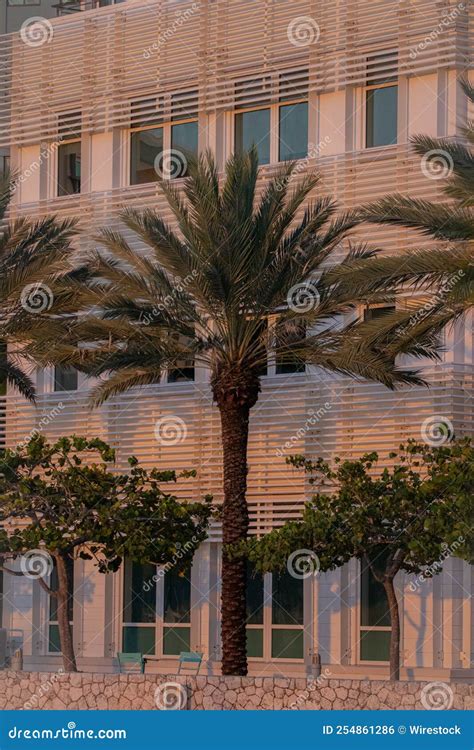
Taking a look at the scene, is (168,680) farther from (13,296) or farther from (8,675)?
(13,296)

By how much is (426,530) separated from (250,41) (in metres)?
11.7

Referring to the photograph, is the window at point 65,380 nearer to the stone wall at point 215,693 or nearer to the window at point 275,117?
the window at point 275,117

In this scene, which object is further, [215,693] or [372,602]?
[372,602]

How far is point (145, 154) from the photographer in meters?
33.3

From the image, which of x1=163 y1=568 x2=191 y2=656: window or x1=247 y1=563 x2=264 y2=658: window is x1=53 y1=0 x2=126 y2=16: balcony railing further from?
x1=247 y1=563 x2=264 y2=658: window

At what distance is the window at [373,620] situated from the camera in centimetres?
2852

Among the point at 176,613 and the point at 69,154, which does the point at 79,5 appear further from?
the point at 176,613

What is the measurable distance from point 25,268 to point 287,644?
8805mm

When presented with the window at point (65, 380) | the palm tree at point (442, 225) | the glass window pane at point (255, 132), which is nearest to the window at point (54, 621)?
the window at point (65, 380)

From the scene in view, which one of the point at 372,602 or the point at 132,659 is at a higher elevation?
the point at 372,602

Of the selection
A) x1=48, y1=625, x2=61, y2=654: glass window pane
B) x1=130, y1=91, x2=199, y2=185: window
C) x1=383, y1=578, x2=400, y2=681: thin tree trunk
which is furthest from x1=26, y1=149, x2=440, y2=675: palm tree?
x1=48, y1=625, x2=61, y2=654: glass window pane

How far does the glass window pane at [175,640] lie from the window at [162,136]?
30.5ft

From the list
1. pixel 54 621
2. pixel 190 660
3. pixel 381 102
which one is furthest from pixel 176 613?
pixel 381 102

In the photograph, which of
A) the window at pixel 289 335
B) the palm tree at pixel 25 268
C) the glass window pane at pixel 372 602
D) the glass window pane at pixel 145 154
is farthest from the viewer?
the glass window pane at pixel 145 154
